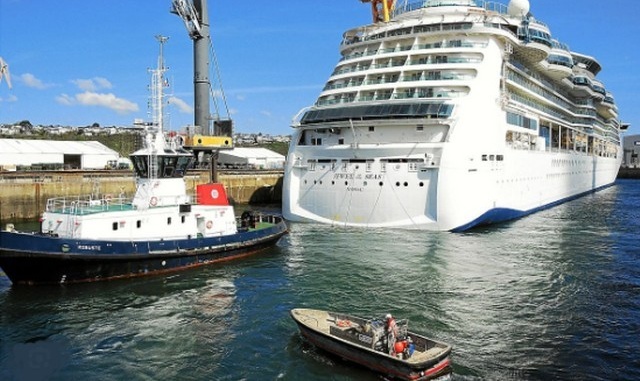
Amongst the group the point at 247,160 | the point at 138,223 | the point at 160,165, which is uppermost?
the point at 247,160

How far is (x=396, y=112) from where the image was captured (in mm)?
30125

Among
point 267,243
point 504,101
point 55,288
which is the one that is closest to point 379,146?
point 267,243

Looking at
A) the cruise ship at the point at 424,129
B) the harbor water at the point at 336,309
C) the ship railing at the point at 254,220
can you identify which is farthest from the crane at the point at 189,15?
the harbor water at the point at 336,309

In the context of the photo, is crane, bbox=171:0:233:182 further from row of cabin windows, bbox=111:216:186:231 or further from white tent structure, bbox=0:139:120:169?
white tent structure, bbox=0:139:120:169

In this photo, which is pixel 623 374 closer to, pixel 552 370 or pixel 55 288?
pixel 552 370

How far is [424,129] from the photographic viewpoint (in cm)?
3039

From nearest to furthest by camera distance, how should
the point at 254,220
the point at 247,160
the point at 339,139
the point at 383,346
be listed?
the point at 383,346
the point at 254,220
the point at 339,139
the point at 247,160

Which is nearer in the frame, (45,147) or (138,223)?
(138,223)

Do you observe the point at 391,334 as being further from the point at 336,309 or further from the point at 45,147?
the point at 45,147

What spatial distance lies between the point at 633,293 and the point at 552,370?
346 inches

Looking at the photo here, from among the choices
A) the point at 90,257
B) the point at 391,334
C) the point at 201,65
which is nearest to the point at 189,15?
the point at 201,65

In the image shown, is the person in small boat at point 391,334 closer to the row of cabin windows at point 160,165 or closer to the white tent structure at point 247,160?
the row of cabin windows at point 160,165

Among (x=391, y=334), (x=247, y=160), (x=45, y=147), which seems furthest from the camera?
(x=247, y=160)

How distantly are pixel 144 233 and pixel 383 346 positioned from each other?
1333 cm
